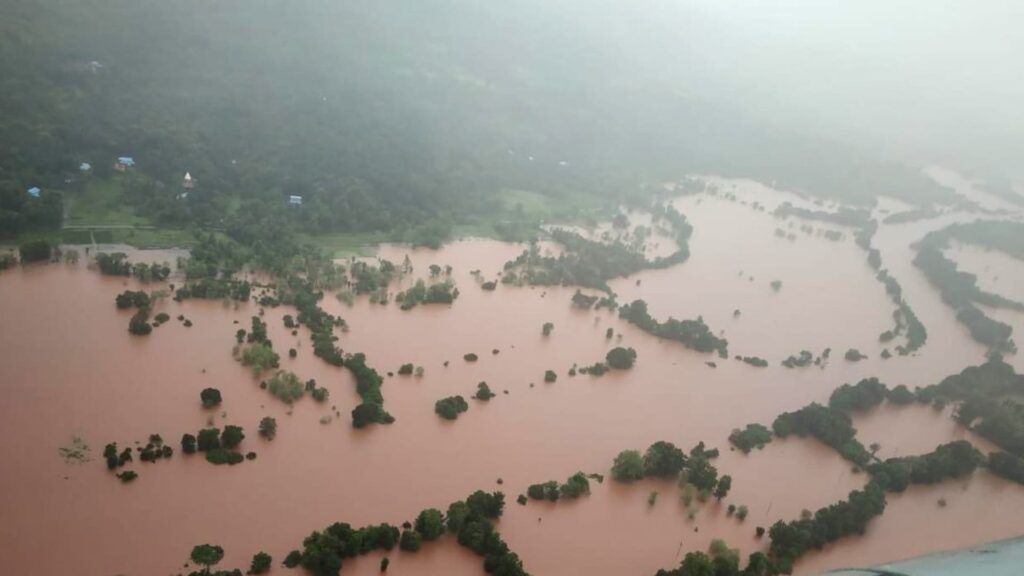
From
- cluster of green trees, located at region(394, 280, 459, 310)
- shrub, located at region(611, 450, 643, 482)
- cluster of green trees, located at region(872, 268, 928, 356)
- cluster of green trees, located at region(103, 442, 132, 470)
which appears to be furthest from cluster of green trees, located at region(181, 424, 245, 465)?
cluster of green trees, located at region(872, 268, 928, 356)

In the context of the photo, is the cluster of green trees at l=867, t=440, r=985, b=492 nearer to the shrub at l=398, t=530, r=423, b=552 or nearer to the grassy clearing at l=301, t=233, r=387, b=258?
the shrub at l=398, t=530, r=423, b=552

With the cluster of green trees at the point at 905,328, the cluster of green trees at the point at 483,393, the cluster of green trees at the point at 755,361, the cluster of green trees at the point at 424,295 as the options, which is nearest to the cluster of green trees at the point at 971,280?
the cluster of green trees at the point at 905,328

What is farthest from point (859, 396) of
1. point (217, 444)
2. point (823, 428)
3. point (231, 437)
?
point (217, 444)

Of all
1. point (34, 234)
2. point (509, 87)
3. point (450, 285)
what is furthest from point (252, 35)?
point (450, 285)

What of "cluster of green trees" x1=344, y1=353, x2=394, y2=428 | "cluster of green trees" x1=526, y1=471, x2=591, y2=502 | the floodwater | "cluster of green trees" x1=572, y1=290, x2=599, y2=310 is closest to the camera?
the floodwater

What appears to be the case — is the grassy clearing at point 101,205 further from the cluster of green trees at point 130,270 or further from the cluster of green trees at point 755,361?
the cluster of green trees at point 755,361
